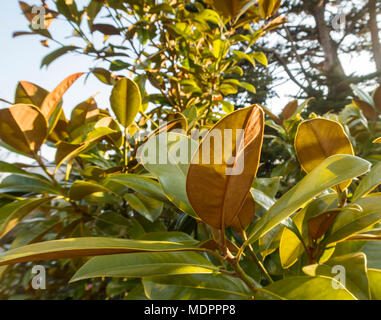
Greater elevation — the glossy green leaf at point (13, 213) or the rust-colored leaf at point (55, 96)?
the rust-colored leaf at point (55, 96)

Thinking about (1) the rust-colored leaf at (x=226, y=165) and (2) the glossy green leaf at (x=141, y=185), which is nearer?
(1) the rust-colored leaf at (x=226, y=165)

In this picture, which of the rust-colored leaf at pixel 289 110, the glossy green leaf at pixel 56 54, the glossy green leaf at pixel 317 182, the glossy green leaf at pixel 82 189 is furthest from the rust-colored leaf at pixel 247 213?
the glossy green leaf at pixel 56 54

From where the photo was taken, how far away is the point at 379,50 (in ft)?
22.2

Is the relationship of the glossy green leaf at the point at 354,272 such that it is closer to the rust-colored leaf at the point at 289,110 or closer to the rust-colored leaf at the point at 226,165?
the rust-colored leaf at the point at 226,165

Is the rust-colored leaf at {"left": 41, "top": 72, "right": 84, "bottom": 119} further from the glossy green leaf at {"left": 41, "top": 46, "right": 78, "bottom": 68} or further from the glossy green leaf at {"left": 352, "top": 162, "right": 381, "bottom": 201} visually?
the glossy green leaf at {"left": 352, "top": 162, "right": 381, "bottom": 201}

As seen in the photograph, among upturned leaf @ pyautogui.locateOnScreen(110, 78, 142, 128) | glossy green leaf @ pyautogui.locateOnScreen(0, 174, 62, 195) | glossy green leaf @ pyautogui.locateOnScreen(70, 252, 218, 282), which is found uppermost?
upturned leaf @ pyautogui.locateOnScreen(110, 78, 142, 128)

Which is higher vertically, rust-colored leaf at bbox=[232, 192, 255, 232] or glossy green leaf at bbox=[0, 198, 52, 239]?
rust-colored leaf at bbox=[232, 192, 255, 232]

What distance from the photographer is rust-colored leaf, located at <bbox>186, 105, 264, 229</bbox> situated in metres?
0.23

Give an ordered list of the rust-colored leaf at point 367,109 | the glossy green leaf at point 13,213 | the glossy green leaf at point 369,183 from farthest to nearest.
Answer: the rust-colored leaf at point 367,109, the glossy green leaf at point 13,213, the glossy green leaf at point 369,183

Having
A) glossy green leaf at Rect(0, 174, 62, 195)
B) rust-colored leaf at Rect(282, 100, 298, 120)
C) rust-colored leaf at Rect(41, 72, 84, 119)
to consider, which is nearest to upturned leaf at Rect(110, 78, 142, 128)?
rust-colored leaf at Rect(41, 72, 84, 119)

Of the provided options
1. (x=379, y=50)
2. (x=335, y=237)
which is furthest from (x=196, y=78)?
(x=379, y=50)

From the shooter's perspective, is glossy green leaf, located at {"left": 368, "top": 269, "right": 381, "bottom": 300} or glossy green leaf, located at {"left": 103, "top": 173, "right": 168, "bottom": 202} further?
glossy green leaf, located at {"left": 103, "top": 173, "right": 168, "bottom": 202}

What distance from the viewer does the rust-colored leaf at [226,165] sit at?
0.23m

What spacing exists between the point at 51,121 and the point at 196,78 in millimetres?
633
